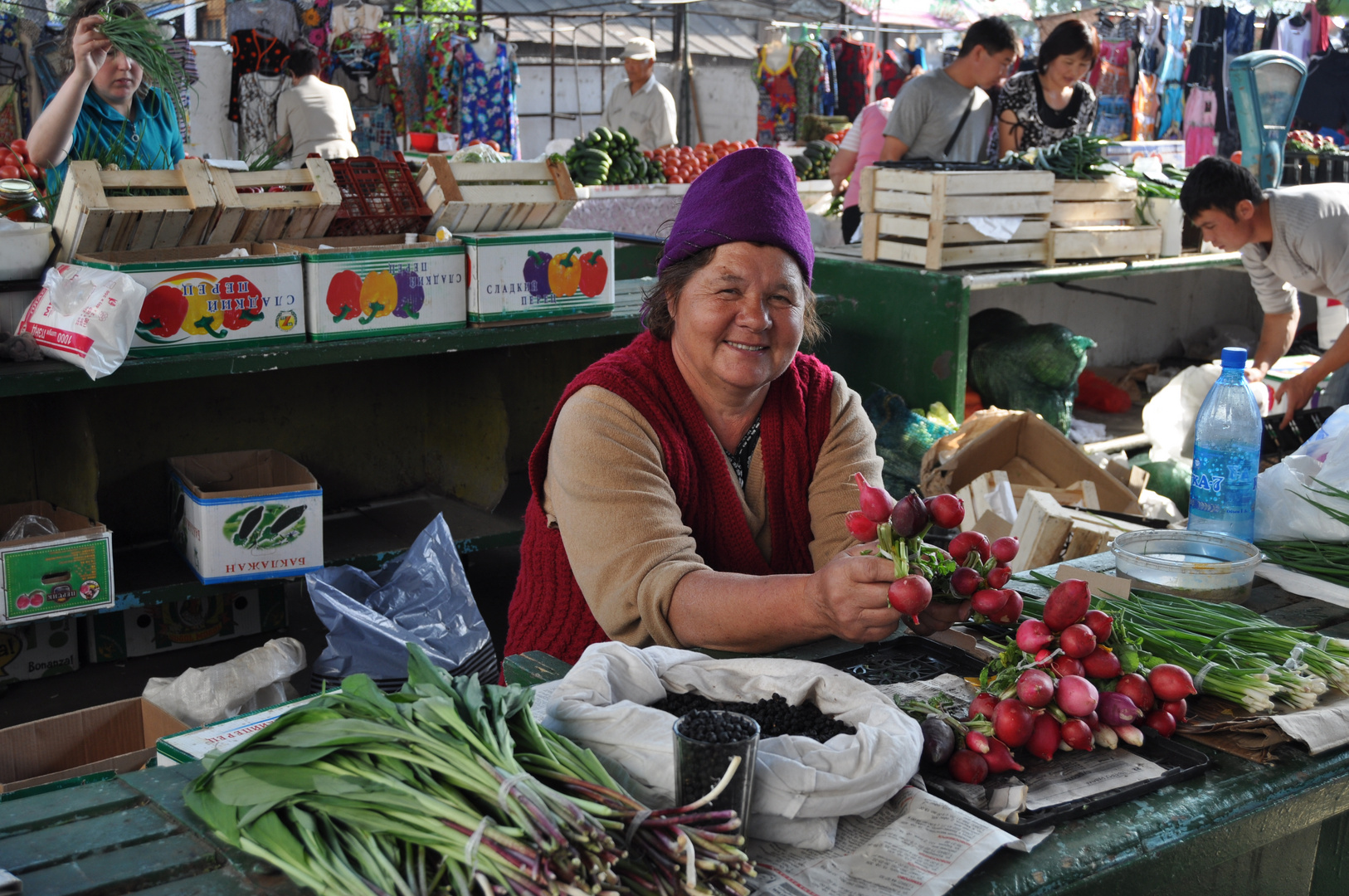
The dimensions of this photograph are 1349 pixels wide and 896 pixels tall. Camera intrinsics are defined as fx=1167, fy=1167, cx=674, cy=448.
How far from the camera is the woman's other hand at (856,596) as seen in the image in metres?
1.66

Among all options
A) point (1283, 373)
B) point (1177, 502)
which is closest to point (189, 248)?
point (1177, 502)

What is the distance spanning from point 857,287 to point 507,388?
Answer: 1652mm

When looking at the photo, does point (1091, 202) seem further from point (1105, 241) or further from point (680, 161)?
point (680, 161)

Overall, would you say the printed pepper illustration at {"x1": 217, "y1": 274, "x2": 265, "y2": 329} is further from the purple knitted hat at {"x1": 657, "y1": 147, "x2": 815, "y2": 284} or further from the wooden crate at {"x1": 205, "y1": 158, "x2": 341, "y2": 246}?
the purple knitted hat at {"x1": 657, "y1": 147, "x2": 815, "y2": 284}

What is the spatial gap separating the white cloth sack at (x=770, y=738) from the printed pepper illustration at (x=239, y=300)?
7.36 feet

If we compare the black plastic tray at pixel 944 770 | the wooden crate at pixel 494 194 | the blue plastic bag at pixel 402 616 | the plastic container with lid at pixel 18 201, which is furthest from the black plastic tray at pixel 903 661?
the plastic container with lid at pixel 18 201

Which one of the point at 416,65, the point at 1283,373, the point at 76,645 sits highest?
the point at 416,65

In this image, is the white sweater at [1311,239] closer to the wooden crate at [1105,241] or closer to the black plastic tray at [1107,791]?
the wooden crate at [1105,241]

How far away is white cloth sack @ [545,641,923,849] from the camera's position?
4.14 feet

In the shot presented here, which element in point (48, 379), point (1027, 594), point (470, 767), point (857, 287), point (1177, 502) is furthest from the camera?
point (857, 287)

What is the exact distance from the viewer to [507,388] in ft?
16.5

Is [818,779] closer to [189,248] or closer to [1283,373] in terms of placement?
[189,248]

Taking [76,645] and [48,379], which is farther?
[76,645]

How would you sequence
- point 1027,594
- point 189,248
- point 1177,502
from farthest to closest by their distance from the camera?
point 1177,502, point 189,248, point 1027,594
